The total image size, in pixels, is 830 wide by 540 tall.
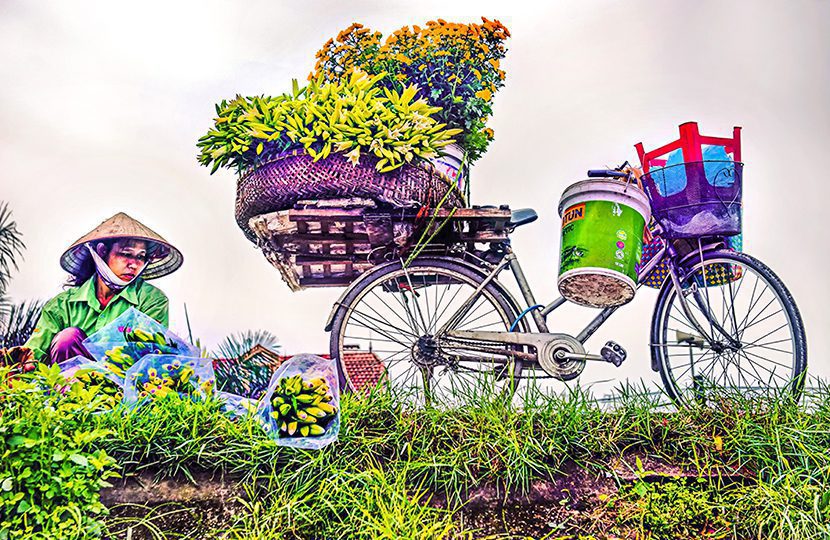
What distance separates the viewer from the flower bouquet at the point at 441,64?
3.55 metres

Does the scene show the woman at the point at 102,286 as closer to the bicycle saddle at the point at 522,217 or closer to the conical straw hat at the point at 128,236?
the conical straw hat at the point at 128,236

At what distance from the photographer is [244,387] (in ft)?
10.9

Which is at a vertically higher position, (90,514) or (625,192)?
(625,192)

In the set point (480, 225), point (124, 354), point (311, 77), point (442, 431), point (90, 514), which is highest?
point (311, 77)

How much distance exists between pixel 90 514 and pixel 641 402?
205 cm

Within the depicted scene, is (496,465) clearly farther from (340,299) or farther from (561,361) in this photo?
(340,299)

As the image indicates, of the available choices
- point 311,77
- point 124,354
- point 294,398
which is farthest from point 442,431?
point 311,77

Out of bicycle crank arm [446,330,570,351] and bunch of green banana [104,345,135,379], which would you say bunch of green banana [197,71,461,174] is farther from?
bunch of green banana [104,345,135,379]

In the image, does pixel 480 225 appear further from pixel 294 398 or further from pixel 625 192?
pixel 294 398

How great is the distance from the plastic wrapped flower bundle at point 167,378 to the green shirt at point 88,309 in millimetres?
406

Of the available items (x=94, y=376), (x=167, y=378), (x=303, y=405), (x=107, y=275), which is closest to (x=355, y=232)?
(x=303, y=405)

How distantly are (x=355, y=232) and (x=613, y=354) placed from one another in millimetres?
1226

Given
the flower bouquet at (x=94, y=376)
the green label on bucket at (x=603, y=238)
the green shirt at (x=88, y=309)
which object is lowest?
the flower bouquet at (x=94, y=376)

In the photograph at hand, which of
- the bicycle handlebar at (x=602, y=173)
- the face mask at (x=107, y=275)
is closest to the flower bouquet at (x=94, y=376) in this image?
the face mask at (x=107, y=275)
